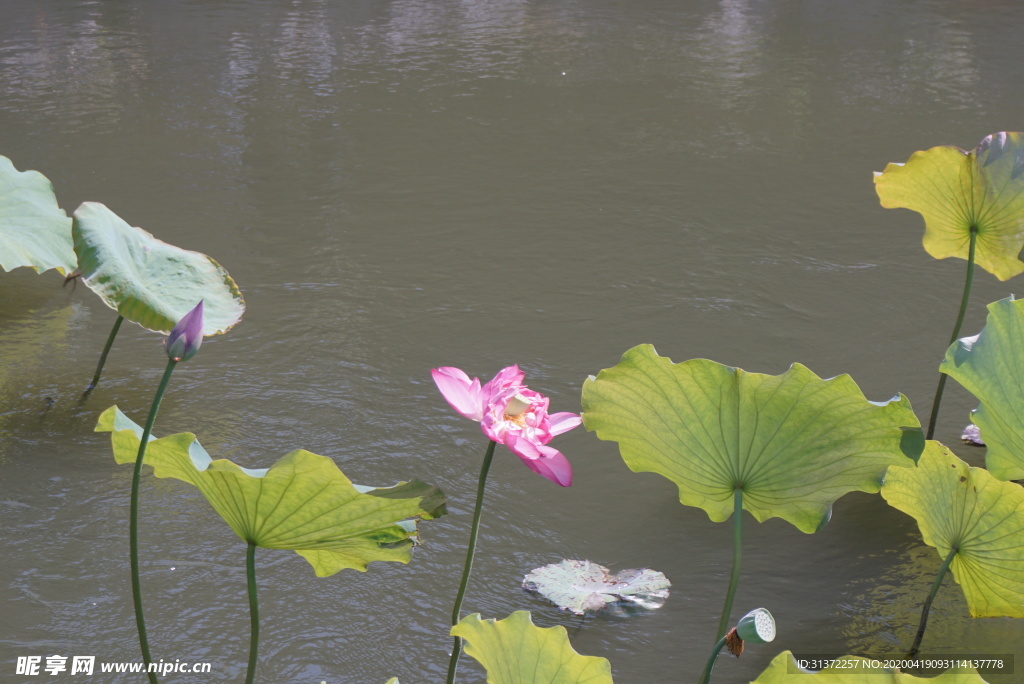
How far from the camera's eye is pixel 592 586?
1440mm

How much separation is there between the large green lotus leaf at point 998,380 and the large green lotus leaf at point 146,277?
112 centimetres

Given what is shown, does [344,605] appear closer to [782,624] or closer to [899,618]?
[782,624]

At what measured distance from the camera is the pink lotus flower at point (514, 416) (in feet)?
3.11

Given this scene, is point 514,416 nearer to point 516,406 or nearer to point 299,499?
point 516,406

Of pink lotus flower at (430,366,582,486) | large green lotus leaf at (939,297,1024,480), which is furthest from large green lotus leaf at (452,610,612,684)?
large green lotus leaf at (939,297,1024,480)

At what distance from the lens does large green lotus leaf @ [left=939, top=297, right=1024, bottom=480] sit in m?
1.13

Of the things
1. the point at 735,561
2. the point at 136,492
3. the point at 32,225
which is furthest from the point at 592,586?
the point at 32,225

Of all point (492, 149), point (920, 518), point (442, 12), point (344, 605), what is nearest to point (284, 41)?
point (442, 12)

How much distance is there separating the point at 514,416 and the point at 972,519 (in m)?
0.62

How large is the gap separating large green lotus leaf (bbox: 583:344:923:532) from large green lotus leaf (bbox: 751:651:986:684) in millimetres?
262

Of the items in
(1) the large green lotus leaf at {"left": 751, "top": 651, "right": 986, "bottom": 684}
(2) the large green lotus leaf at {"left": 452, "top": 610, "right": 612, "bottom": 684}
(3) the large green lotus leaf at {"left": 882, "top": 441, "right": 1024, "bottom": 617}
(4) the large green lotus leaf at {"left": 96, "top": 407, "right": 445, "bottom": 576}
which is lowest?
(3) the large green lotus leaf at {"left": 882, "top": 441, "right": 1024, "bottom": 617}

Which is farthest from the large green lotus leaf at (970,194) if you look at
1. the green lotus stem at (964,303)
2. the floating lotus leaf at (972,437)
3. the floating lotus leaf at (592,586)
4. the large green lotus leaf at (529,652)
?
the large green lotus leaf at (529,652)

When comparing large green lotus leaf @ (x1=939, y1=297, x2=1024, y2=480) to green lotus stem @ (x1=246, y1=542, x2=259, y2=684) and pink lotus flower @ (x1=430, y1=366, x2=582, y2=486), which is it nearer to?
pink lotus flower @ (x1=430, y1=366, x2=582, y2=486)

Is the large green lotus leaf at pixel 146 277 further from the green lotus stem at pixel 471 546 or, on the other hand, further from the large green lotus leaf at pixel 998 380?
the large green lotus leaf at pixel 998 380
